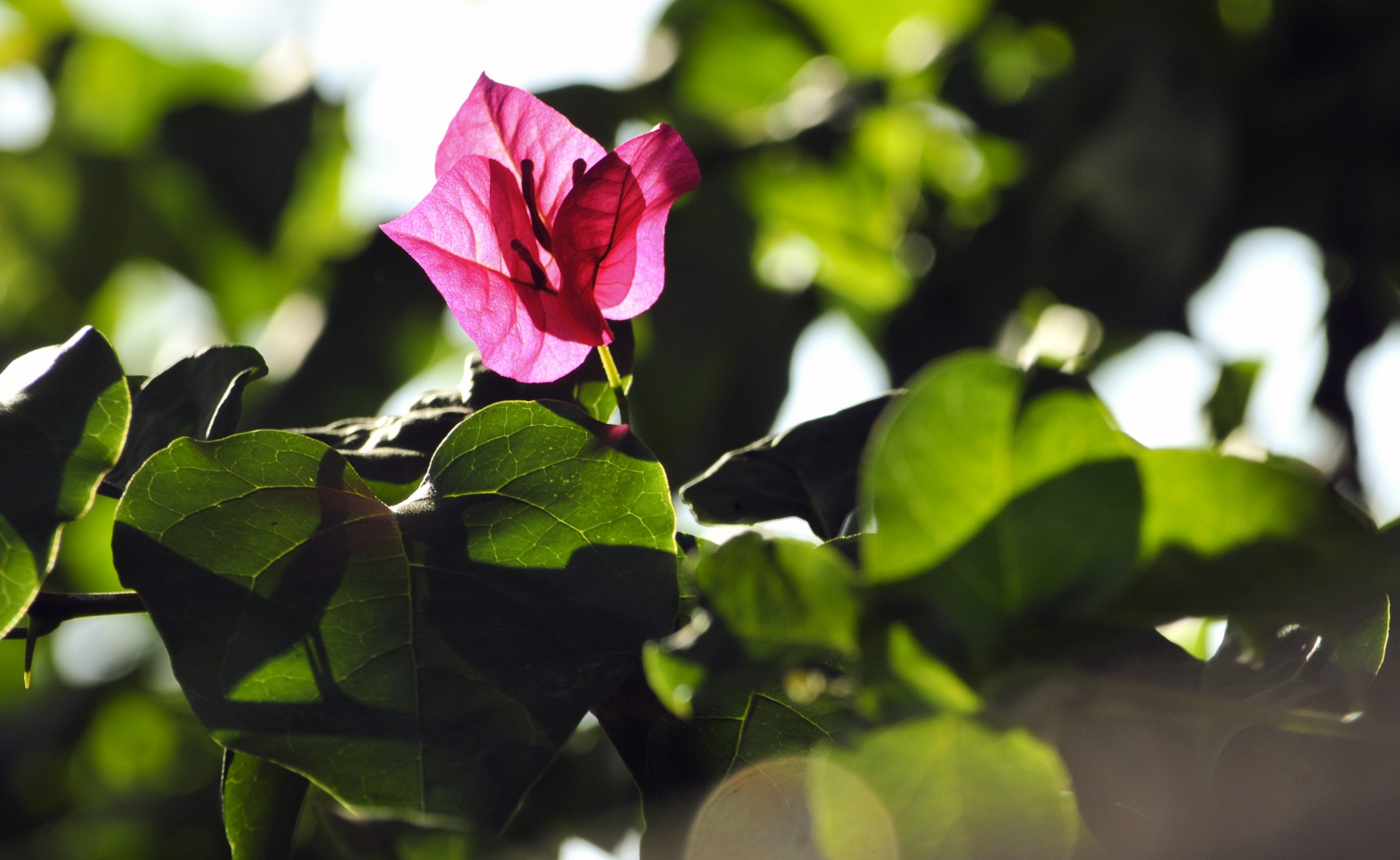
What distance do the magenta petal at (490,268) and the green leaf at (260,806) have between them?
135 mm

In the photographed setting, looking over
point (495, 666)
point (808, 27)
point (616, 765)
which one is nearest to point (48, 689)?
point (616, 765)

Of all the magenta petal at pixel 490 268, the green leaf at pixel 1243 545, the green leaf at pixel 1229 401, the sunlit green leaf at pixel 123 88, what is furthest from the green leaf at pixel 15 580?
the sunlit green leaf at pixel 123 88

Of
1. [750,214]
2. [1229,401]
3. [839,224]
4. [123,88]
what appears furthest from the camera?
[123,88]

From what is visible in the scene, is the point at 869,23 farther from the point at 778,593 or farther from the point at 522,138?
the point at 778,593

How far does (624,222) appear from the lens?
0.32m

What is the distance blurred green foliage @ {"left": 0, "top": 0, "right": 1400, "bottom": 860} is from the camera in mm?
937

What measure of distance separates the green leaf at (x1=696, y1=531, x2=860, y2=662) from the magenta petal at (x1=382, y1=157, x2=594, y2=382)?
162mm

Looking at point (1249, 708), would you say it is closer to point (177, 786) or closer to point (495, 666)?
point (495, 666)

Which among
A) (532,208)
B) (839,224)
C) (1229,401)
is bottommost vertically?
(1229,401)

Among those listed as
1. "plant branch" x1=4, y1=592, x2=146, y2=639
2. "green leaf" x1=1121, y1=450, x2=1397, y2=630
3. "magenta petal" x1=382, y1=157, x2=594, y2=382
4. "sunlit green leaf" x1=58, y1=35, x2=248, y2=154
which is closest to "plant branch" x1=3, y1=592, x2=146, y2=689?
"plant branch" x1=4, y1=592, x2=146, y2=639

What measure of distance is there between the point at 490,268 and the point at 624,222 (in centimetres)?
5

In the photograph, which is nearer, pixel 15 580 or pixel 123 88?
pixel 15 580

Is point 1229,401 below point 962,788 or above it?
below

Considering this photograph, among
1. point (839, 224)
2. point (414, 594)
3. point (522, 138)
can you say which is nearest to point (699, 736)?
point (414, 594)
